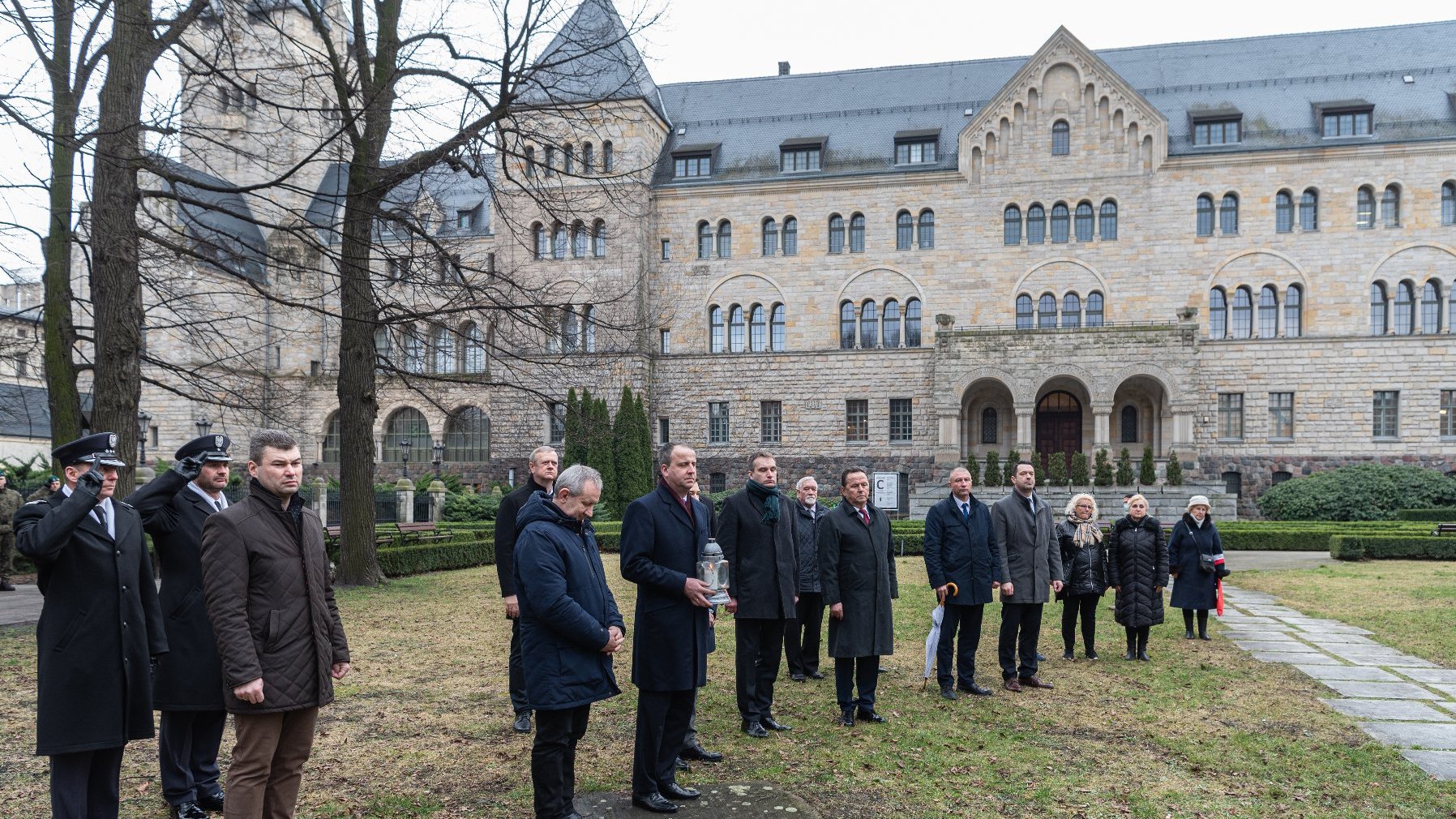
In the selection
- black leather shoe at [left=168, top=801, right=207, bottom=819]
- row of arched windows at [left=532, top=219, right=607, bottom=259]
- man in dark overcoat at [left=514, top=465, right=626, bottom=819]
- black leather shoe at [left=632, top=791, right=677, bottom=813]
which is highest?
row of arched windows at [left=532, top=219, right=607, bottom=259]

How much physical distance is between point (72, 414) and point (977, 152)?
3154 cm

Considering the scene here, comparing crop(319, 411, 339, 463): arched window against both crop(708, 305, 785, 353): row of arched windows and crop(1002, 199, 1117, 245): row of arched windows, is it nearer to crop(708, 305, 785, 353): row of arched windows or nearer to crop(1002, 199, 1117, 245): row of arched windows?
crop(708, 305, 785, 353): row of arched windows

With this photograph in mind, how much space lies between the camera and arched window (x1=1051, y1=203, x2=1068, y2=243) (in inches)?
1428

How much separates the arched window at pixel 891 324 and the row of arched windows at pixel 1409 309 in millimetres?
16311

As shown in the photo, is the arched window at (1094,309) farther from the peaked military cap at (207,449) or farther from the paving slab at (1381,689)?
the peaked military cap at (207,449)

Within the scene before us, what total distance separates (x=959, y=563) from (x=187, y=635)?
6.15 metres

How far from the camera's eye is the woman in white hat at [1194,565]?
1209 cm

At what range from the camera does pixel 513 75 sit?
1300 cm

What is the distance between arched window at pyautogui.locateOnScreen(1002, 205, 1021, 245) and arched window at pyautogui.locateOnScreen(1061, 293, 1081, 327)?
2813mm

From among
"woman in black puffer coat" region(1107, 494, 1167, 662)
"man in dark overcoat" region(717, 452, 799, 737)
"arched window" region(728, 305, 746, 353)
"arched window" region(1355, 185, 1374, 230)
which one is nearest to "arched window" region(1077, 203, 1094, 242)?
"arched window" region(1355, 185, 1374, 230)

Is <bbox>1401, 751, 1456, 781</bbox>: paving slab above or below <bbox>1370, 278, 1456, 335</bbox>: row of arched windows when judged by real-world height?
below

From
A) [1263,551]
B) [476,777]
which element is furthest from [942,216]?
[476,777]

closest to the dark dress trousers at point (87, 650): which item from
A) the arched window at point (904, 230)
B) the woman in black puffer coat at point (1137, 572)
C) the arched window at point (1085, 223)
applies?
the woman in black puffer coat at point (1137, 572)

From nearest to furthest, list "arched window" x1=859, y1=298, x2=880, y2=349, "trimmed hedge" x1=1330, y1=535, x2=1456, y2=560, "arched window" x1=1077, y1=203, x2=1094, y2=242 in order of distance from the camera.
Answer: "trimmed hedge" x1=1330, y1=535, x2=1456, y2=560 < "arched window" x1=1077, y1=203, x2=1094, y2=242 < "arched window" x1=859, y1=298, x2=880, y2=349
